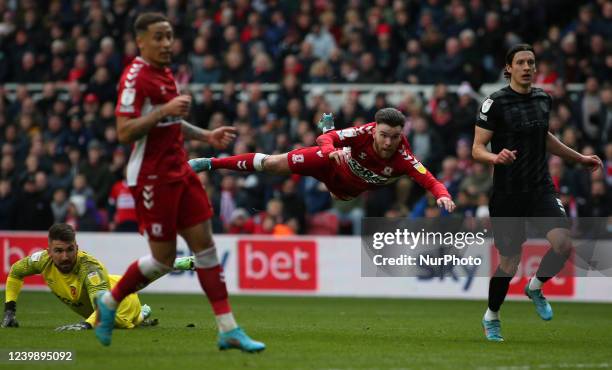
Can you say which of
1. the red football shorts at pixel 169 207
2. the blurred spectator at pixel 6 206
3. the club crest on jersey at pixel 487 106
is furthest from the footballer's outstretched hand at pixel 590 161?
the blurred spectator at pixel 6 206

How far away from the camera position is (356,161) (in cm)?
1279

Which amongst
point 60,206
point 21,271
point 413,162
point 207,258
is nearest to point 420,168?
point 413,162

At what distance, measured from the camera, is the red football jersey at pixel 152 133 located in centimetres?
903

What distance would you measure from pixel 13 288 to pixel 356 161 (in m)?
3.99

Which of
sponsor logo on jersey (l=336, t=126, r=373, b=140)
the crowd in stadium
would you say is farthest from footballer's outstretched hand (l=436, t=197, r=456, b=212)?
the crowd in stadium

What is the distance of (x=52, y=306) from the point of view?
16.1 m

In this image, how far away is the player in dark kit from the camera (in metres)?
11.2

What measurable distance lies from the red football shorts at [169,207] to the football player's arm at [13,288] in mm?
3140

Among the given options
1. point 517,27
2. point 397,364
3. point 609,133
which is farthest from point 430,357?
point 517,27

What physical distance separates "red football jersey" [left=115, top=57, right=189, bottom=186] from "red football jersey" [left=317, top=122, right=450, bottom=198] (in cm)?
291

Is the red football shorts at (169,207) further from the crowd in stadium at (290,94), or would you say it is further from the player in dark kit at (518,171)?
the crowd in stadium at (290,94)

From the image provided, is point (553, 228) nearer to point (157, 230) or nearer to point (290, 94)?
point (157, 230)

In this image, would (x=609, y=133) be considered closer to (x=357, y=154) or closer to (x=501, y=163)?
(x=357, y=154)

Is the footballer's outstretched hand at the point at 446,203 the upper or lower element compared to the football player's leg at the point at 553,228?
upper
